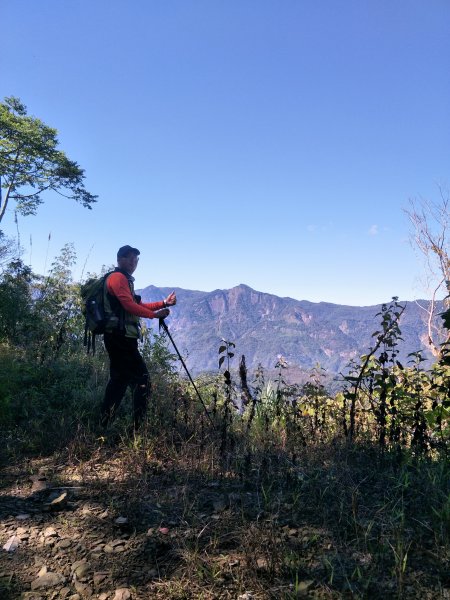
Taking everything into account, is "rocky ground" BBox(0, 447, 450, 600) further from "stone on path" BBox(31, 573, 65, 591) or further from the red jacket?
the red jacket

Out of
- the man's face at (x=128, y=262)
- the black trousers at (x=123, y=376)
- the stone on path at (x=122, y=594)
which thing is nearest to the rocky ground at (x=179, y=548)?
the stone on path at (x=122, y=594)

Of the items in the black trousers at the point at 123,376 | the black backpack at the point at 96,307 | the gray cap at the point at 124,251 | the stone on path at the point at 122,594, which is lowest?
the stone on path at the point at 122,594

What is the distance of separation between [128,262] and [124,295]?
18.0 inches

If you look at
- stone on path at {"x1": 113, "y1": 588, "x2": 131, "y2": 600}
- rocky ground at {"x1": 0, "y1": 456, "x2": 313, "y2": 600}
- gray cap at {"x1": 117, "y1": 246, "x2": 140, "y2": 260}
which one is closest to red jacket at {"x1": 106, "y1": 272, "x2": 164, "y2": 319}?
gray cap at {"x1": 117, "y1": 246, "x2": 140, "y2": 260}

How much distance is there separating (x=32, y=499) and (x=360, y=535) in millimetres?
2422

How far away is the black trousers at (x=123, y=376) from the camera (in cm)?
464

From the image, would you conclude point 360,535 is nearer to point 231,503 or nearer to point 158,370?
point 231,503

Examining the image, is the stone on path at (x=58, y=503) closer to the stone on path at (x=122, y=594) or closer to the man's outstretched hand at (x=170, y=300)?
the stone on path at (x=122, y=594)

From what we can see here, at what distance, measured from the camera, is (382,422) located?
3.99 meters

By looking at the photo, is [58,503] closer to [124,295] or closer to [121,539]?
[121,539]

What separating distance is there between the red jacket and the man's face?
0.22 metres

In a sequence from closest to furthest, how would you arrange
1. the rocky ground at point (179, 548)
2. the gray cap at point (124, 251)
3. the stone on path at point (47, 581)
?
the rocky ground at point (179, 548) < the stone on path at point (47, 581) < the gray cap at point (124, 251)

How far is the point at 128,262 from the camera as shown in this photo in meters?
4.81

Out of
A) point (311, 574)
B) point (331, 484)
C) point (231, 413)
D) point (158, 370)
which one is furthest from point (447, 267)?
point (311, 574)
